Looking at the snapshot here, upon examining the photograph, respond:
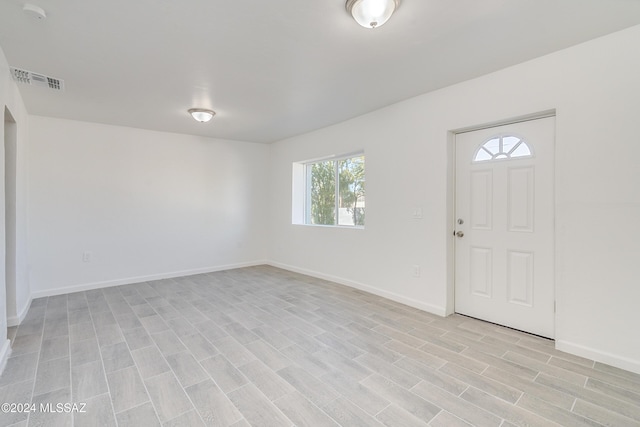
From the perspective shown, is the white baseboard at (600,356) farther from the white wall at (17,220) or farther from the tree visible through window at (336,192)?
the white wall at (17,220)

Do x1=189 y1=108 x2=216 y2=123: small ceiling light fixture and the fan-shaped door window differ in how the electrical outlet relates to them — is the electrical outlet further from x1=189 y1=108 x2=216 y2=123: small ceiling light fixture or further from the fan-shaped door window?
x1=189 y1=108 x2=216 y2=123: small ceiling light fixture

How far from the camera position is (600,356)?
2.26 metres

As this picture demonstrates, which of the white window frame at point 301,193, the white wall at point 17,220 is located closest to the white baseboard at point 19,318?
the white wall at point 17,220

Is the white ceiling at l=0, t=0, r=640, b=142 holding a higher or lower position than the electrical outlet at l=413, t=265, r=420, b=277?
higher

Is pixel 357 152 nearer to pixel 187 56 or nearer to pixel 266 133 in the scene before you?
pixel 266 133

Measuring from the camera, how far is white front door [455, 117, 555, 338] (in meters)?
2.65

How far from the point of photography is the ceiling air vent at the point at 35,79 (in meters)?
2.74

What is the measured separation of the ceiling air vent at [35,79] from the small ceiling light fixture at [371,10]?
2.97 meters

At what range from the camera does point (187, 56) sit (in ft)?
8.20

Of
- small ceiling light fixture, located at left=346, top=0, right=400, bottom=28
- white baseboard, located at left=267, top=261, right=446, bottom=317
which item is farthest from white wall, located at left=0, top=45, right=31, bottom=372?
white baseboard, located at left=267, top=261, right=446, bottom=317

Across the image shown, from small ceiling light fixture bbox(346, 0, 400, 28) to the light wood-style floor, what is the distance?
2359 mm

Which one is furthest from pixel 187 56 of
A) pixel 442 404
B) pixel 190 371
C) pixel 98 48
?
pixel 442 404

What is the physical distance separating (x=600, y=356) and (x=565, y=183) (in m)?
1.34

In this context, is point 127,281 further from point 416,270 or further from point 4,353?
point 416,270
